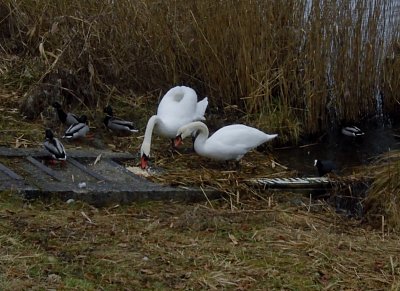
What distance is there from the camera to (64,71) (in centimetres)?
894

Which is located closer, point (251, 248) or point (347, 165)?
point (251, 248)

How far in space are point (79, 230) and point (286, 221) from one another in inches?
63.0

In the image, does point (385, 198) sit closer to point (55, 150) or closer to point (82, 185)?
point (82, 185)

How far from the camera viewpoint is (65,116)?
27.5ft

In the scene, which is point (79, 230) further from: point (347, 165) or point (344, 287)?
→ point (347, 165)

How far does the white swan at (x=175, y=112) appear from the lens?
310 inches

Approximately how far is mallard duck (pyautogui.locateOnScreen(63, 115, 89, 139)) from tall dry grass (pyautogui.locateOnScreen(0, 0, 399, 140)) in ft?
3.55

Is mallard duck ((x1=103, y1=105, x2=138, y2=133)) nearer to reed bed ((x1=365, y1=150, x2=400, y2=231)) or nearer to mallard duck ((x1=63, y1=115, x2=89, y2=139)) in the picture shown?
mallard duck ((x1=63, y1=115, x2=89, y2=139))

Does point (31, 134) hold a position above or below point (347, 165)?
above

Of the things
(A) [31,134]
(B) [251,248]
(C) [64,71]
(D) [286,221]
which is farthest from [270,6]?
(B) [251,248]

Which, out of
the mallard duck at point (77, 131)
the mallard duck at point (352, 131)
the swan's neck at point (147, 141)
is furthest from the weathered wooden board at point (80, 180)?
the mallard duck at point (352, 131)

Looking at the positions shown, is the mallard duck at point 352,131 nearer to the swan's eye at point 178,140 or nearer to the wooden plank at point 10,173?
the swan's eye at point 178,140

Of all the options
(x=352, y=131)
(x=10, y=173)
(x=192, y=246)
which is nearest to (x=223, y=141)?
(x=10, y=173)

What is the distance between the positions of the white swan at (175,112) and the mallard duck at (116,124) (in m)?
0.35
